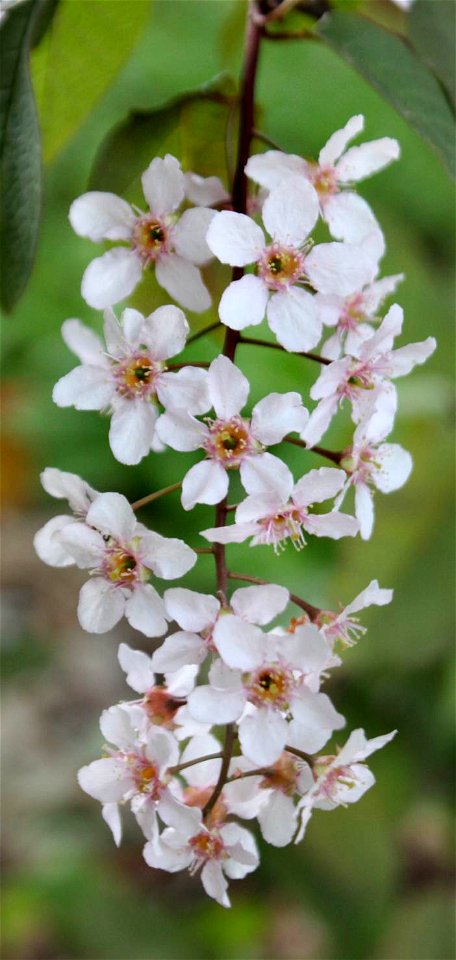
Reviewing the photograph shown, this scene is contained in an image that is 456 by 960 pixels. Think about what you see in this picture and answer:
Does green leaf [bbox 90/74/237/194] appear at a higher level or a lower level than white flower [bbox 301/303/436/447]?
higher

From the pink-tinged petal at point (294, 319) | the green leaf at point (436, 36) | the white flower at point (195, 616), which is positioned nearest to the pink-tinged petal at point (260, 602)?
the white flower at point (195, 616)

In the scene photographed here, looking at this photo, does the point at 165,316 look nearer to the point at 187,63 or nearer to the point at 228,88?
the point at 228,88

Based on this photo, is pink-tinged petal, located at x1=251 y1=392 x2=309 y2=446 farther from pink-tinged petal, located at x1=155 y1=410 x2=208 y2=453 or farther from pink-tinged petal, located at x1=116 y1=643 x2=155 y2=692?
pink-tinged petal, located at x1=116 y1=643 x2=155 y2=692

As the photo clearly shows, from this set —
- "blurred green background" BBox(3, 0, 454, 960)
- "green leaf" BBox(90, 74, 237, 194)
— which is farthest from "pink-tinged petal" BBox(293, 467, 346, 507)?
"blurred green background" BBox(3, 0, 454, 960)

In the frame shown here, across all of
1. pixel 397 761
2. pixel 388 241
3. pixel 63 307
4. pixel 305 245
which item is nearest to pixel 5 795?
pixel 397 761

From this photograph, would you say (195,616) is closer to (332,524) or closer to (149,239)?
(332,524)

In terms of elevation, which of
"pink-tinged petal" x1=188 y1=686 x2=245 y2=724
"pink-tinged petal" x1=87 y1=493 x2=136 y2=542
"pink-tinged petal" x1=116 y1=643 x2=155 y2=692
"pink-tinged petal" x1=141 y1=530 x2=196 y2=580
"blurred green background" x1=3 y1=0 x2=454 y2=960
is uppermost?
"pink-tinged petal" x1=87 y1=493 x2=136 y2=542
